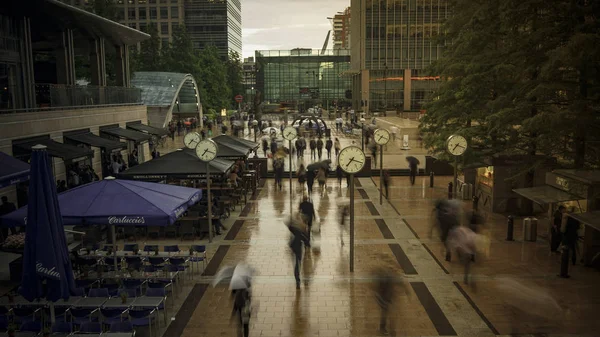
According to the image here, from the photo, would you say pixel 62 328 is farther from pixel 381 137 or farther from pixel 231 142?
pixel 231 142

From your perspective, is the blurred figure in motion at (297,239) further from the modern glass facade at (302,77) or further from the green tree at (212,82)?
the modern glass facade at (302,77)

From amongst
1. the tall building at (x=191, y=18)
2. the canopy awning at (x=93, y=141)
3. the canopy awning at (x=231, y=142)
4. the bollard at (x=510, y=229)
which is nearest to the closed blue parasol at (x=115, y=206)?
the bollard at (x=510, y=229)

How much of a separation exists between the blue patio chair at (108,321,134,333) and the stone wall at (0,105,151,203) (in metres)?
13.5

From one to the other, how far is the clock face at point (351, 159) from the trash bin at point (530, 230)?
20.2 feet

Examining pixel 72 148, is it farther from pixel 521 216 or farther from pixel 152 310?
pixel 521 216

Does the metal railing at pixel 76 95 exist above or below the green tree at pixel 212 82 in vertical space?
below

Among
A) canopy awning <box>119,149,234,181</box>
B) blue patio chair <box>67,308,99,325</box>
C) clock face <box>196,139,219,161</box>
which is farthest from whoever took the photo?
canopy awning <box>119,149,234,181</box>

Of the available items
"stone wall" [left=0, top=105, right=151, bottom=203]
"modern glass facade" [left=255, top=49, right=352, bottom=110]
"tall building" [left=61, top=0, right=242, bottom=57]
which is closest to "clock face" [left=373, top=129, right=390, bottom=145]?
"stone wall" [left=0, top=105, right=151, bottom=203]

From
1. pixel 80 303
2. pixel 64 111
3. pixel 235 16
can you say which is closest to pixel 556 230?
pixel 80 303

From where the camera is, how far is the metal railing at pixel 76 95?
2436 cm

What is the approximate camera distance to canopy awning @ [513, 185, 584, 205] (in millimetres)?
15016

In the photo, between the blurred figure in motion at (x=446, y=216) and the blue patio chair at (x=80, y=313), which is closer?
the blue patio chair at (x=80, y=313)

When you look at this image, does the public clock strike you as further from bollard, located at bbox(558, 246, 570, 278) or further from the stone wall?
the stone wall

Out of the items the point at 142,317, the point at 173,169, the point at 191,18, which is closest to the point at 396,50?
the point at 191,18
